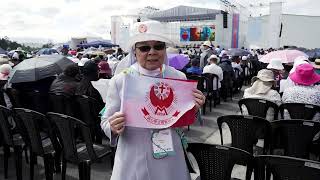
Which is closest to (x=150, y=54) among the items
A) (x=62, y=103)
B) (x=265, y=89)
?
(x=265, y=89)

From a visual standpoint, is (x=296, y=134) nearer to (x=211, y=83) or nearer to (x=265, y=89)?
(x=265, y=89)

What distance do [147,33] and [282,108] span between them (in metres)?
3.30

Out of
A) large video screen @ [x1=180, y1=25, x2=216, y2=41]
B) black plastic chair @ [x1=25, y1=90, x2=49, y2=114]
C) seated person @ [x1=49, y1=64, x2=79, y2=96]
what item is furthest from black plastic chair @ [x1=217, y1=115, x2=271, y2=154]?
large video screen @ [x1=180, y1=25, x2=216, y2=41]

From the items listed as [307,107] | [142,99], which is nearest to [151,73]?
[142,99]

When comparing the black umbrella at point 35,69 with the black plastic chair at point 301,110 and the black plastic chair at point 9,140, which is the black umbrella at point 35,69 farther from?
the black plastic chair at point 301,110

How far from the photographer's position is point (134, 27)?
7.25 feet

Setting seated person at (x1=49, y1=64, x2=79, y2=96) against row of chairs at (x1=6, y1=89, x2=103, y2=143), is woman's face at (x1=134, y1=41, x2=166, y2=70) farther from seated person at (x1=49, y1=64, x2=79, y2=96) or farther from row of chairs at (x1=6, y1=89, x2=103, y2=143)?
seated person at (x1=49, y1=64, x2=79, y2=96)

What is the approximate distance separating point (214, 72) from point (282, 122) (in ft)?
17.1

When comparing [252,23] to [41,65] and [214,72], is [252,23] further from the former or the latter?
[41,65]

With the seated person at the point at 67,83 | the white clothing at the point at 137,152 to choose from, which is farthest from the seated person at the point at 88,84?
the white clothing at the point at 137,152

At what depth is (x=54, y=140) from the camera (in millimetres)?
4250

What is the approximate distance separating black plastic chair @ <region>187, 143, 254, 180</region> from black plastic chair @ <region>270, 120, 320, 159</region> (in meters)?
1.29

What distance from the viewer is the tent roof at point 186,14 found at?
176 feet

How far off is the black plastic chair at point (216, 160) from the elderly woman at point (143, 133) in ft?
2.34
